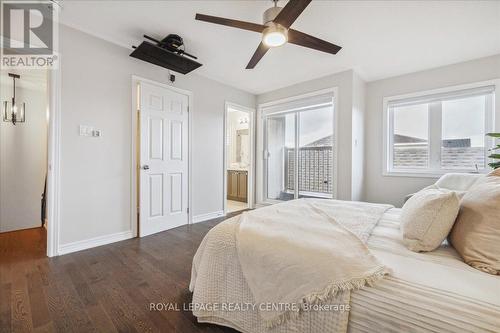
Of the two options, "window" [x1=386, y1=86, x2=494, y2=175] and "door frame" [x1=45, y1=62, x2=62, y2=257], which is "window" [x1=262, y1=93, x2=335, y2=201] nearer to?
"window" [x1=386, y1=86, x2=494, y2=175]

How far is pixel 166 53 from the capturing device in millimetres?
2688

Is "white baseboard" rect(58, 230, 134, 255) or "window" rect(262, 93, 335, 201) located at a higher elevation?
"window" rect(262, 93, 335, 201)

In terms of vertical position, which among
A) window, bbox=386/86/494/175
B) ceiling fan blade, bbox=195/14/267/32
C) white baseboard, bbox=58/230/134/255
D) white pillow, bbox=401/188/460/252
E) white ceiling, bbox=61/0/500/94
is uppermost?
white ceiling, bbox=61/0/500/94

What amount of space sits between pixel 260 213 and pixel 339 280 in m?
0.89

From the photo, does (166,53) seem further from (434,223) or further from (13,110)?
(434,223)

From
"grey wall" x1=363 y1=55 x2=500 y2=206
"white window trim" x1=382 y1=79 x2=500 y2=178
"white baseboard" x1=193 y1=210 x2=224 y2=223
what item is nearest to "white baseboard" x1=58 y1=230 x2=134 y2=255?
"white baseboard" x1=193 y1=210 x2=224 y2=223

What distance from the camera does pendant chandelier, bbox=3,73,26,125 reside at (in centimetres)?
317

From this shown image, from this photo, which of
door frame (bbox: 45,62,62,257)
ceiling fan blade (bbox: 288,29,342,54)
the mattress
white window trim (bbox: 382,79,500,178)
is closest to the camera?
the mattress

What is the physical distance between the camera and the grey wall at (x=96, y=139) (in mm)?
2477

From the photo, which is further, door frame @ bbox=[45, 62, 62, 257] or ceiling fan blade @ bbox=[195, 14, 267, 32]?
door frame @ bbox=[45, 62, 62, 257]

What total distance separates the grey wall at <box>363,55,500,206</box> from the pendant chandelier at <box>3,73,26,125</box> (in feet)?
18.1

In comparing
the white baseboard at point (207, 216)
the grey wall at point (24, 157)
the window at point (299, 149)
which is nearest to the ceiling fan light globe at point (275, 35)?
the window at point (299, 149)

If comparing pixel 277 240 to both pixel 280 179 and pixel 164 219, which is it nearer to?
pixel 164 219

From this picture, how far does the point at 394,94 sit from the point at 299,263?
3.86m
